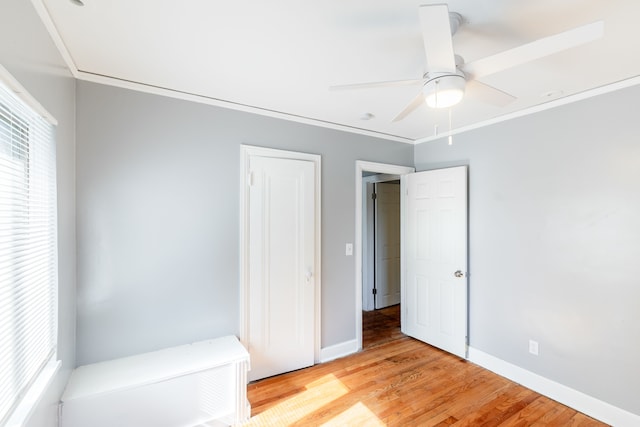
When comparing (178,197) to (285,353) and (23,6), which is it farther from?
(285,353)

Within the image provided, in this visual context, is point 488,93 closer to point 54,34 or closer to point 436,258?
point 436,258

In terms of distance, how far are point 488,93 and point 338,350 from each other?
266 cm

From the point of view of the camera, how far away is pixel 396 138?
11.3 ft

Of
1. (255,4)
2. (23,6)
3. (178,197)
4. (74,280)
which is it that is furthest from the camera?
(178,197)

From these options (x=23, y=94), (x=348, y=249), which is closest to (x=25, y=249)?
(x=23, y=94)

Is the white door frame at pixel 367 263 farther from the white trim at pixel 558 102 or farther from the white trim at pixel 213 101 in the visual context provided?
the white trim at pixel 558 102

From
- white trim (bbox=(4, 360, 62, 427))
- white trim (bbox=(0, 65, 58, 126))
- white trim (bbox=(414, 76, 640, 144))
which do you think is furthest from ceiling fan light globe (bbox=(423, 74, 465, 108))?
white trim (bbox=(4, 360, 62, 427))

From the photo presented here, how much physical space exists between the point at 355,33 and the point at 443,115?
1546 millimetres

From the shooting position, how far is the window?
1.07m

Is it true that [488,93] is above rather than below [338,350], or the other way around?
above

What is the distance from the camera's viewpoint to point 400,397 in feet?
7.71

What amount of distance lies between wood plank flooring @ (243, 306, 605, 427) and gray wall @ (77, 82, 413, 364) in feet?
2.45

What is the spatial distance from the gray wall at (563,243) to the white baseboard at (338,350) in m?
1.25

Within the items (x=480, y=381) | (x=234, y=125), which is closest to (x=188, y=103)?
(x=234, y=125)
